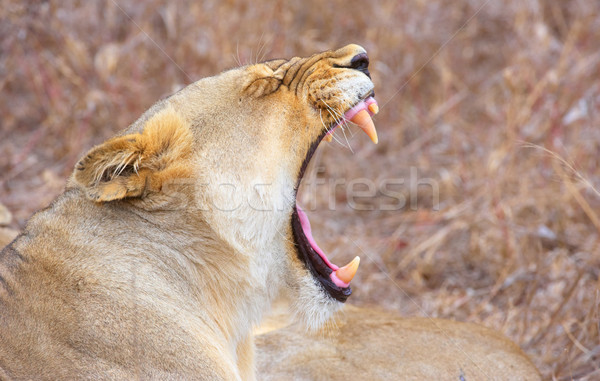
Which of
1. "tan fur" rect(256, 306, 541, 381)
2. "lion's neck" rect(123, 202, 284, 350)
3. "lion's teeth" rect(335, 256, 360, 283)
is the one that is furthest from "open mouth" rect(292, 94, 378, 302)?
"tan fur" rect(256, 306, 541, 381)

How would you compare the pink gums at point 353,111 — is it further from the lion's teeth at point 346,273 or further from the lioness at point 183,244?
the lion's teeth at point 346,273

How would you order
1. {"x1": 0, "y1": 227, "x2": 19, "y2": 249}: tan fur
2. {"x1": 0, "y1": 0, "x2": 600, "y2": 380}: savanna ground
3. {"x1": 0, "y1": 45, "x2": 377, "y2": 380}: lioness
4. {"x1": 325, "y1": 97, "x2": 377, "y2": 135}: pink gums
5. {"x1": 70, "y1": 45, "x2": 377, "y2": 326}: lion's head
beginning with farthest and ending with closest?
{"x1": 0, "y1": 0, "x2": 600, "y2": 380}: savanna ground → {"x1": 0, "y1": 227, "x2": 19, "y2": 249}: tan fur → {"x1": 325, "y1": 97, "x2": 377, "y2": 135}: pink gums → {"x1": 70, "y1": 45, "x2": 377, "y2": 326}: lion's head → {"x1": 0, "y1": 45, "x2": 377, "y2": 380}: lioness

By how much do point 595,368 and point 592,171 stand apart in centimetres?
191

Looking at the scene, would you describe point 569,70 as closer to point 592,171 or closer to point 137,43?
point 592,171

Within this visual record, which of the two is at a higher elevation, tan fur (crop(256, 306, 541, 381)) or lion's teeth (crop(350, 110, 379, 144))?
lion's teeth (crop(350, 110, 379, 144))

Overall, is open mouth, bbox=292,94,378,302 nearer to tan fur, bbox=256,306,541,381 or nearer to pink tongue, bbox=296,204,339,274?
pink tongue, bbox=296,204,339,274

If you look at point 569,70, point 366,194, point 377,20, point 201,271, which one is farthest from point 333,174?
point 201,271

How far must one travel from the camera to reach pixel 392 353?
2.55 meters

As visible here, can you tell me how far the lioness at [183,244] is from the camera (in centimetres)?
192

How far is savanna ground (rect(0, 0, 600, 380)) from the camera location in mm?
4082

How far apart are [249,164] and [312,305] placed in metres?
0.55

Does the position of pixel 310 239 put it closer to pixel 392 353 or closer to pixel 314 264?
pixel 314 264

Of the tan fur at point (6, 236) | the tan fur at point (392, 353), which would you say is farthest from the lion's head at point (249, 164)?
the tan fur at point (6, 236)

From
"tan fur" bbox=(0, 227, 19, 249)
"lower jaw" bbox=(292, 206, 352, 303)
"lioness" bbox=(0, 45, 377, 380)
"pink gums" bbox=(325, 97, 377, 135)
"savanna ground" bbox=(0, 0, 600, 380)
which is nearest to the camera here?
"lioness" bbox=(0, 45, 377, 380)
